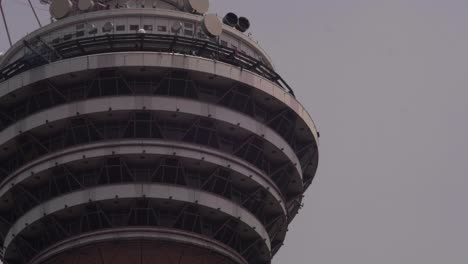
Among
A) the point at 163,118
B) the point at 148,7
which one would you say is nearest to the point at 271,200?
the point at 163,118

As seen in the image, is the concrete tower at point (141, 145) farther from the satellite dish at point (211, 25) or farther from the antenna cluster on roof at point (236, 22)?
the antenna cluster on roof at point (236, 22)

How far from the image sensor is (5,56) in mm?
104000

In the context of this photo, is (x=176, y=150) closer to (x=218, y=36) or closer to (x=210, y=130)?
(x=210, y=130)

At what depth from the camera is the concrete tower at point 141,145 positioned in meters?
94.4

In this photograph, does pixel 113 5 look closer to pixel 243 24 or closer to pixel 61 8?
pixel 61 8

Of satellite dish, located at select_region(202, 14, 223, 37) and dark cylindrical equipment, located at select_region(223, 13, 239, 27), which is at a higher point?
dark cylindrical equipment, located at select_region(223, 13, 239, 27)

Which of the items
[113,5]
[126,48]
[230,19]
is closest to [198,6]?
[230,19]

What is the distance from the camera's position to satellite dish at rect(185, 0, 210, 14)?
10294 cm

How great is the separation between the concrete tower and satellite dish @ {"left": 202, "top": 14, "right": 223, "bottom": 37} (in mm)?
94

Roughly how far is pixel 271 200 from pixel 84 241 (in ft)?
46.1

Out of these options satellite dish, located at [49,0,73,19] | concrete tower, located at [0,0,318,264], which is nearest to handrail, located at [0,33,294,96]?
concrete tower, located at [0,0,318,264]

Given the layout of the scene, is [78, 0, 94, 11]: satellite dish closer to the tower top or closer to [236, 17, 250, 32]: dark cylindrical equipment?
the tower top

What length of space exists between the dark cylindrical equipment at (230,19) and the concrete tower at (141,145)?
2805 millimetres

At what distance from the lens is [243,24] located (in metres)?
104
